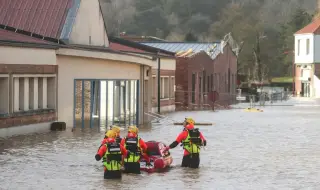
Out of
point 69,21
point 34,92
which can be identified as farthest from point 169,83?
point 34,92

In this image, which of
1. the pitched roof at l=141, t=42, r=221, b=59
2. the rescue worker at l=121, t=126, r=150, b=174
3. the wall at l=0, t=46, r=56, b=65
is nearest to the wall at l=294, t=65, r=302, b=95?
the pitched roof at l=141, t=42, r=221, b=59

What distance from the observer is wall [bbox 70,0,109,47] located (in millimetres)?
47000

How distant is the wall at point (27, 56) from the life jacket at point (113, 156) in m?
13.3

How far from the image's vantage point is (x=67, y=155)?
2708cm

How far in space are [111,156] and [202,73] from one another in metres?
54.9

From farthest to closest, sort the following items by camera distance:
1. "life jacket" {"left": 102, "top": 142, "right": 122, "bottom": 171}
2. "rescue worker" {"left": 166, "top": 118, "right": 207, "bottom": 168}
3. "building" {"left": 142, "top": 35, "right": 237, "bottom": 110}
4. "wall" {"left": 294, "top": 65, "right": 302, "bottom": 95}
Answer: "wall" {"left": 294, "top": 65, "right": 302, "bottom": 95}
"building" {"left": 142, "top": 35, "right": 237, "bottom": 110}
"rescue worker" {"left": 166, "top": 118, "right": 207, "bottom": 168}
"life jacket" {"left": 102, "top": 142, "right": 122, "bottom": 171}

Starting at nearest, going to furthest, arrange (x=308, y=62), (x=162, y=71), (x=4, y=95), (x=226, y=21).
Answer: (x=4, y=95) < (x=162, y=71) < (x=308, y=62) < (x=226, y=21)

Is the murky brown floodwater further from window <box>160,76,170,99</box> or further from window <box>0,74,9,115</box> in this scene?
window <box>160,76,170,99</box>

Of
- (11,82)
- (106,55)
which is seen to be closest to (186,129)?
(11,82)

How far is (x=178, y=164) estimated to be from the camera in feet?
81.3

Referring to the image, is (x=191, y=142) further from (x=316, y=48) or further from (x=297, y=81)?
(x=297, y=81)

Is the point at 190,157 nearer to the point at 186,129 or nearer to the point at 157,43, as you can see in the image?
the point at 186,129

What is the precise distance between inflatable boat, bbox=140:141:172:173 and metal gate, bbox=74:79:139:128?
16718mm

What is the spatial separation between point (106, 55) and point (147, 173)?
63.2 ft
